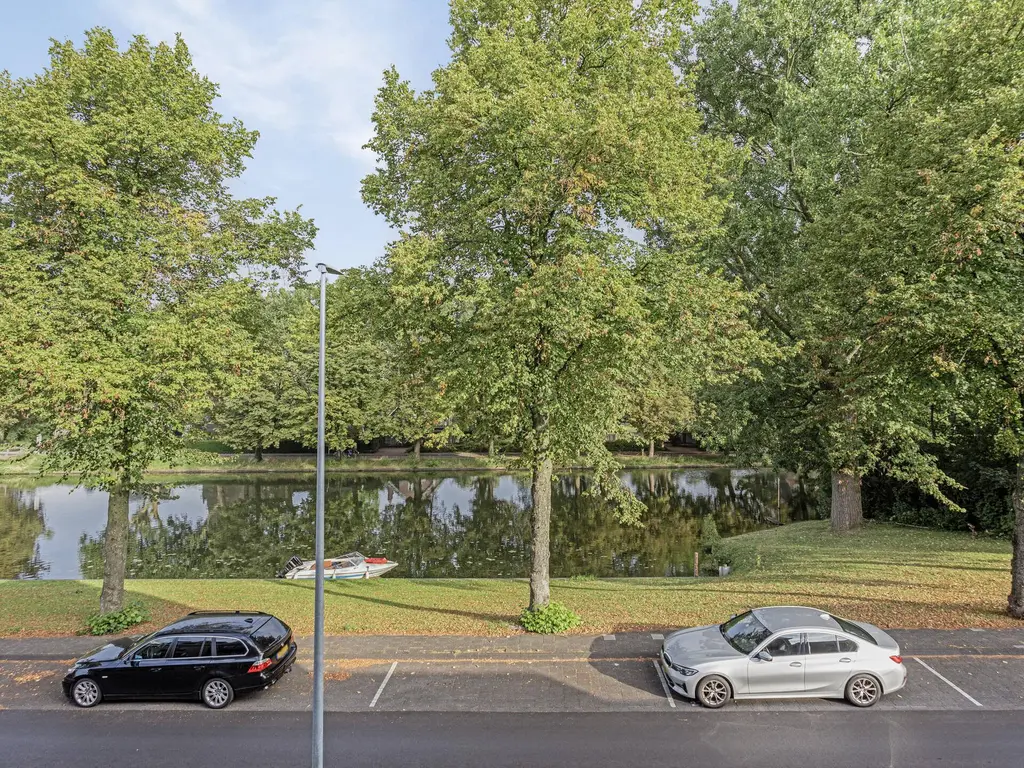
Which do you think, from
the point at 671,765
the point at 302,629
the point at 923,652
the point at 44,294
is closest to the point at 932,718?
the point at 923,652

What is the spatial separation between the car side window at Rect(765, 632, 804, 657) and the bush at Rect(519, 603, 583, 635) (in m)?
4.97

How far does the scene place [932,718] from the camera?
973 centimetres

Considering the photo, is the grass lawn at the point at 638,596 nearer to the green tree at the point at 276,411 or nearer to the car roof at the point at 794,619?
the car roof at the point at 794,619

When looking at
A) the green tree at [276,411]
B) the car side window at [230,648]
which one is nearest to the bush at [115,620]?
the car side window at [230,648]

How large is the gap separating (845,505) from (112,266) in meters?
27.3

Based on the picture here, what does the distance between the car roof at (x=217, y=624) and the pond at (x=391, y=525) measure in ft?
21.7

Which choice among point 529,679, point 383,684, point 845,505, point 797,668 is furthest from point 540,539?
point 845,505

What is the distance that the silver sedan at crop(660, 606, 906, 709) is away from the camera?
405 inches

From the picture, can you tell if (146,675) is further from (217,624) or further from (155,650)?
(217,624)

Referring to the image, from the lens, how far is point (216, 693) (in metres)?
11.1

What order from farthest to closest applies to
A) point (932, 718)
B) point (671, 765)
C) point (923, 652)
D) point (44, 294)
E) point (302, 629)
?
Answer: 1. point (302, 629)
2. point (44, 294)
3. point (923, 652)
4. point (932, 718)
5. point (671, 765)

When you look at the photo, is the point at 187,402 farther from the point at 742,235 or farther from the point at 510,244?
→ the point at 742,235

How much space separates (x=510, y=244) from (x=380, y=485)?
3879cm

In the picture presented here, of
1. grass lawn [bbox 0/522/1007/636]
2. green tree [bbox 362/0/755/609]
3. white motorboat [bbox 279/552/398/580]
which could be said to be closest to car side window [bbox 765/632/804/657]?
grass lawn [bbox 0/522/1007/636]
